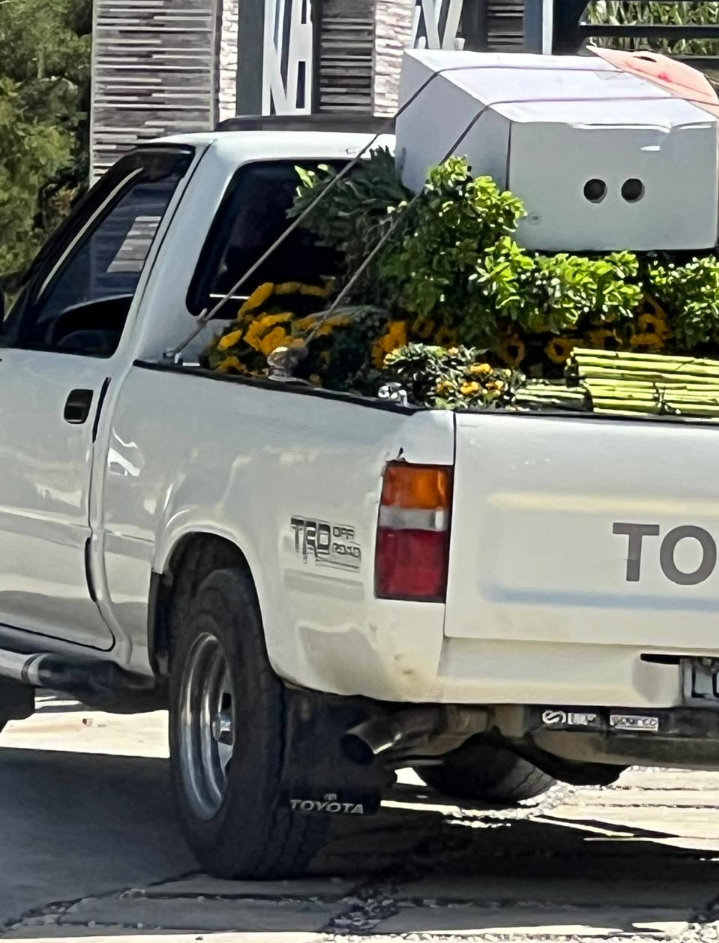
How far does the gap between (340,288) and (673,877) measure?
6.25ft

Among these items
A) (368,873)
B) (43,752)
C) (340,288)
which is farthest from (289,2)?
(368,873)

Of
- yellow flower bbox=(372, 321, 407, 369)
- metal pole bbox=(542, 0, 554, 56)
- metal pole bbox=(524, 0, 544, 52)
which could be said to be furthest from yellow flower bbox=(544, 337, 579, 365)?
metal pole bbox=(542, 0, 554, 56)

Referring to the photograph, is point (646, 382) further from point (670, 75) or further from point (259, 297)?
point (670, 75)

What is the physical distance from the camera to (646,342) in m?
6.81

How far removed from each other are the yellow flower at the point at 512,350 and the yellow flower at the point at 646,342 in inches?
12.5

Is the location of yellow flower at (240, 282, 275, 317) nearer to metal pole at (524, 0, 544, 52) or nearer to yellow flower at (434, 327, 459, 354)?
yellow flower at (434, 327, 459, 354)

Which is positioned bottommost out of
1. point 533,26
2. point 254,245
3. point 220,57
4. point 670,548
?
point 670,548

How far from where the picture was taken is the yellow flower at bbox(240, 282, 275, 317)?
7.39m

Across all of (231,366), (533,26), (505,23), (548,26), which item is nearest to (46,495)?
(231,366)

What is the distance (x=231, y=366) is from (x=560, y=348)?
3.27 feet

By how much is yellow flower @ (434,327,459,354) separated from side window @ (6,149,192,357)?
136cm

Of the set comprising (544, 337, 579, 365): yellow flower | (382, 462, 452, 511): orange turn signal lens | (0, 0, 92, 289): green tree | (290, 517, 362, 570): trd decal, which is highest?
(544, 337, 579, 365): yellow flower

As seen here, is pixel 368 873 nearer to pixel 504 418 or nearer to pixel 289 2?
pixel 504 418

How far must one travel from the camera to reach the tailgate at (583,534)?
5836 millimetres
